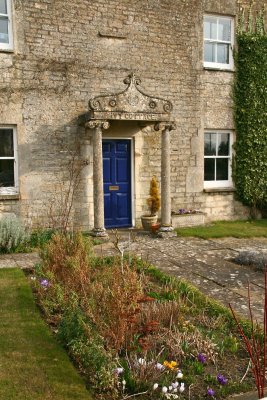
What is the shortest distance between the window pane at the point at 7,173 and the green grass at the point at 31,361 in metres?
5.23

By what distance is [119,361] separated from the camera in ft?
10.8

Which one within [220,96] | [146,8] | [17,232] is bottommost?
[17,232]

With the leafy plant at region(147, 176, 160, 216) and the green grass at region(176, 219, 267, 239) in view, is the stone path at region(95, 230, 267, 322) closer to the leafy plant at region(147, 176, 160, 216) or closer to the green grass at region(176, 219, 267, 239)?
the green grass at region(176, 219, 267, 239)

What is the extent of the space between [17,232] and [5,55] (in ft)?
13.8

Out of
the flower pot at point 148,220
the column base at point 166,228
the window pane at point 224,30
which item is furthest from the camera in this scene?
the window pane at point 224,30

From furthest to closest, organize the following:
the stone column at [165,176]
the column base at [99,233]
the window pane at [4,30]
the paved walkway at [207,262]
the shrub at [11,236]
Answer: the stone column at [165,176]
the window pane at [4,30]
the column base at [99,233]
the shrub at [11,236]
the paved walkway at [207,262]

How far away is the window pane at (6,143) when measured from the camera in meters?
9.48

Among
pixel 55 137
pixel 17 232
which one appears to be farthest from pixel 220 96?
pixel 17 232

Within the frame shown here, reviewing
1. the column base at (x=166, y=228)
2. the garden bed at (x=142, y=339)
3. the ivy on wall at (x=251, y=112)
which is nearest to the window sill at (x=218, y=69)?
the ivy on wall at (x=251, y=112)

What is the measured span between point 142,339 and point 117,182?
7256 mm

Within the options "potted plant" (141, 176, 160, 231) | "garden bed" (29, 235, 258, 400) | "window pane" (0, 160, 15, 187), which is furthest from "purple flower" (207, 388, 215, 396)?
"window pane" (0, 160, 15, 187)

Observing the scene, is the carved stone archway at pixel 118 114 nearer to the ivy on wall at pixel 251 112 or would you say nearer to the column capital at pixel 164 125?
the column capital at pixel 164 125

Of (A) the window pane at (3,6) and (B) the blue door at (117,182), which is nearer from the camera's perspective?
(A) the window pane at (3,6)

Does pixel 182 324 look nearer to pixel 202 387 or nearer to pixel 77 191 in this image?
pixel 202 387
